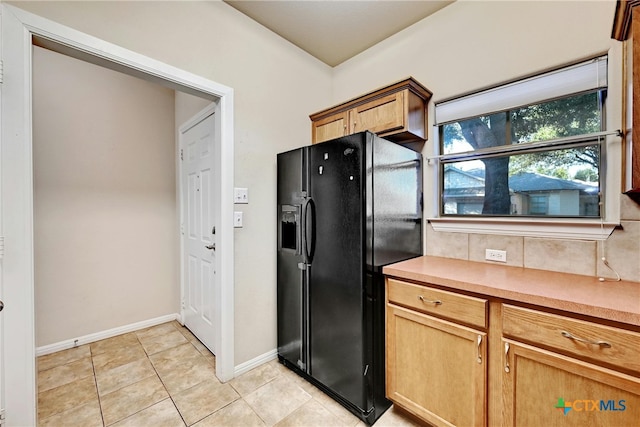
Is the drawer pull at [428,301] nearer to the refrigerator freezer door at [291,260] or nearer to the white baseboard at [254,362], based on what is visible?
the refrigerator freezer door at [291,260]

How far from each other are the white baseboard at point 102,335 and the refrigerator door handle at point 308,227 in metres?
1.97

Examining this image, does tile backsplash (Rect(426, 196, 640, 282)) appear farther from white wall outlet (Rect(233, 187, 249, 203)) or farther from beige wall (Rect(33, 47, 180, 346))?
beige wall (Rect(33, 47, 180, 346))

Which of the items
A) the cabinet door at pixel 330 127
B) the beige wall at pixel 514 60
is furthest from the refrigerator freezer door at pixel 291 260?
the beige wall at pixel 514 60

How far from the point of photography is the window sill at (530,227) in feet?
4.62

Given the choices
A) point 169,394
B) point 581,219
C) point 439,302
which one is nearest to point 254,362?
point 169,394

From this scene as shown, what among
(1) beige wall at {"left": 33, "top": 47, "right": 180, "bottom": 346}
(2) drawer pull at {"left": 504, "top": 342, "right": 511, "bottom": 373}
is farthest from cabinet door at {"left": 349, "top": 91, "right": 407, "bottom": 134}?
(1) beige wall at {"left": 33, "top": 47, "right": 180, "bottom": 346}

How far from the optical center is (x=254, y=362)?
2082mm

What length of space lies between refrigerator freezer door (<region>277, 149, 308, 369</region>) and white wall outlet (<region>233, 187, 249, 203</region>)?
267 millimetres

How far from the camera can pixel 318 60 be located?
261 cm

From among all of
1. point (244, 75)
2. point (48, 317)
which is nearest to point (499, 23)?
point (244, 75)

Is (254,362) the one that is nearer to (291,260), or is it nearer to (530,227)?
(291,260)

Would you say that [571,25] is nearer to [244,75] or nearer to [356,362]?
[244,75]

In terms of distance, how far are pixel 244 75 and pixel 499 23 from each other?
1.79m

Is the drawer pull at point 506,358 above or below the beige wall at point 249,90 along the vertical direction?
below
